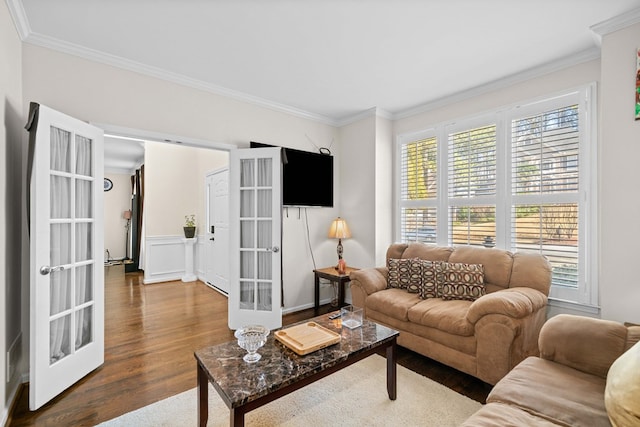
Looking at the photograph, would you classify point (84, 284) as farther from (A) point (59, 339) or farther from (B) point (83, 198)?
(B) point (83, 198)

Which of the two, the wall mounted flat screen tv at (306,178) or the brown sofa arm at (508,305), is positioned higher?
the wall mounted flat screen tv at (306,178)

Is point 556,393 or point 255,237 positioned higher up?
point 255,237

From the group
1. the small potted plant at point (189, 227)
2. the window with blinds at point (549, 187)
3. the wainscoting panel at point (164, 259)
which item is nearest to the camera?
the window with blinds at point (549, 187)

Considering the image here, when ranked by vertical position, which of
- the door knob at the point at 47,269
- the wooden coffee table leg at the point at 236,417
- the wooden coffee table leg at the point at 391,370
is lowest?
the wooden coffee table leg at the point at 391,370

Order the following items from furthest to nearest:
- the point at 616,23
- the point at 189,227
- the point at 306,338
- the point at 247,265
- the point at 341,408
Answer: the point at 189,227, the point at 247,265, the point at 616,23, the point at 341,408, the point at 306,338

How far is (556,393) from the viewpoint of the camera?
139cm

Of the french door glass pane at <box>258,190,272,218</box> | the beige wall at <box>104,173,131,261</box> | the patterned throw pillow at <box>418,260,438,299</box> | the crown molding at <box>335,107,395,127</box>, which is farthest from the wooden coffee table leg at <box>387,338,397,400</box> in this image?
the beige wall at <box>104,173,131,261</box>

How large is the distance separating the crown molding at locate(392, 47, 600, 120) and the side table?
230 centimetres

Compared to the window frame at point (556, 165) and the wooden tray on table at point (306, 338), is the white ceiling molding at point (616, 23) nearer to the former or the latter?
the window frame at point (556, 165)

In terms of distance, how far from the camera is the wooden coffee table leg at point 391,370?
6.74ft

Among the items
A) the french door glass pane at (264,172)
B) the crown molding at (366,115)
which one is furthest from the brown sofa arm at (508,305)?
the crown molding at (366,115)

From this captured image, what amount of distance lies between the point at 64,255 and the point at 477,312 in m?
3.13

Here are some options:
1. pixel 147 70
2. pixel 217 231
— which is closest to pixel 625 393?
pixel 147 70

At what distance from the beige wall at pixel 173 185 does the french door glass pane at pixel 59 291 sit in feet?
11.5
